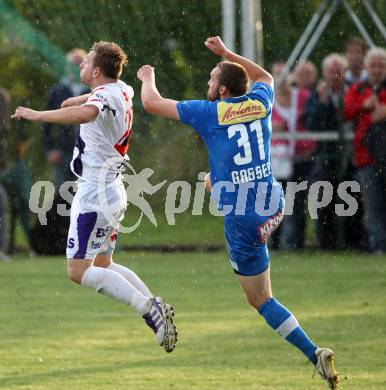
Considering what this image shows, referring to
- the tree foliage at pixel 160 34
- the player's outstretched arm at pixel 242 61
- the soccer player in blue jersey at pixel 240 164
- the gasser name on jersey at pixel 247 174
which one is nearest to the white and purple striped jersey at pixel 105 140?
the soccer player in blue jersey at pixel 240 164

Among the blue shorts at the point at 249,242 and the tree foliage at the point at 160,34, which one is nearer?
the blue shorts at the point at 249,242

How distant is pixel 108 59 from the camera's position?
26.6 ft

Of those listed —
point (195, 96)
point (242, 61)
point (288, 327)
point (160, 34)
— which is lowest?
point (288, 327)

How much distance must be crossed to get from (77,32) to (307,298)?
5.94 meters

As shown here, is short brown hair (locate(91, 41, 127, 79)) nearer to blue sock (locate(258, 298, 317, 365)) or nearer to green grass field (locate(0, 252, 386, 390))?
blue sock (locate(258, 298, 317, 365))

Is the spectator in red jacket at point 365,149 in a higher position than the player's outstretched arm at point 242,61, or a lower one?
lower

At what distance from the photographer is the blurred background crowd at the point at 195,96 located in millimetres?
14250

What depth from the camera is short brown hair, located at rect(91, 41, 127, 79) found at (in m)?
8.08

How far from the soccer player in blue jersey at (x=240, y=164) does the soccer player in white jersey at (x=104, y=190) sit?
385 millimetres

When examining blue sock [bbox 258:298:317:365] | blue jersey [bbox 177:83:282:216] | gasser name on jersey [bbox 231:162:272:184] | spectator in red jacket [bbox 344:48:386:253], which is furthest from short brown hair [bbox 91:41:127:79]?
spectator in red jacket [bbox 344:48:386:253]

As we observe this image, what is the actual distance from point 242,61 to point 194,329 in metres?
2.67

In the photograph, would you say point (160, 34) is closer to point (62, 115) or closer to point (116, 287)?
point (116, 287)

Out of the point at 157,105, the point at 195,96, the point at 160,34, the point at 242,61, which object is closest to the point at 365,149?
the point at 195,96

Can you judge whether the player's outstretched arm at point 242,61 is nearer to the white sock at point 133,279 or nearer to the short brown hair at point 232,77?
the short brown hair at point 232,77
